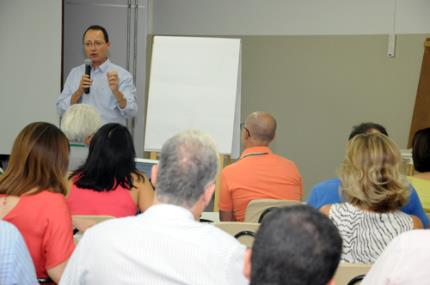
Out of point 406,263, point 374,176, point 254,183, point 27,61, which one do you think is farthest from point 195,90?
point 406,263

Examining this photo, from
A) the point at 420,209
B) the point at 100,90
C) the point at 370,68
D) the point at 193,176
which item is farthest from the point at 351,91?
the point at 193,176

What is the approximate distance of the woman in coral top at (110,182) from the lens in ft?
11.3

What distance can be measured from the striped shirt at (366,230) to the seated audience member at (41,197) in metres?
1.09

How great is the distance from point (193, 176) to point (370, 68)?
5449 millimetres

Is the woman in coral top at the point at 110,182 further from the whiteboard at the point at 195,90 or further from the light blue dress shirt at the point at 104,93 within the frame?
the whiteboard at the point at 195,90

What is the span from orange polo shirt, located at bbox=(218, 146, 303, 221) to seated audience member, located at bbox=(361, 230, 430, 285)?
220 centimetres

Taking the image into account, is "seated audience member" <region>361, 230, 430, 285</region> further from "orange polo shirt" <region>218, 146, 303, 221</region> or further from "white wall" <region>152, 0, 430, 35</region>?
"white wall" <region>152, 0, 430, 35</region>

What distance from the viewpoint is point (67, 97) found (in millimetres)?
5934

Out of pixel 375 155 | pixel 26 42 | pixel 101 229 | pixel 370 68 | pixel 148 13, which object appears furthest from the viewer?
pixel 148 13

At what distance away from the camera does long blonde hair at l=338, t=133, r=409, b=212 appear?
285 cm

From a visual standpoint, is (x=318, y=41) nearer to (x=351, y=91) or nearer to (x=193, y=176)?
(x=351, y=91)

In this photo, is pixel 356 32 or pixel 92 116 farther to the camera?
pixel 356 32

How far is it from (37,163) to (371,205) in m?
→ 1.34

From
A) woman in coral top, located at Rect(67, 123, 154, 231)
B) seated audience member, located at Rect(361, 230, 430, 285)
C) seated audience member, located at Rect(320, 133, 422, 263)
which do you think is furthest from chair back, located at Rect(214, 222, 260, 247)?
seated audience member, located at Rect(361, 230, 430, 285)
